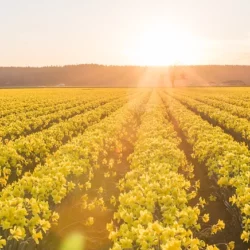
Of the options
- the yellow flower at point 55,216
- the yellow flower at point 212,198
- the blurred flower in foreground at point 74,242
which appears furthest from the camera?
the yellow flower at point 212,198

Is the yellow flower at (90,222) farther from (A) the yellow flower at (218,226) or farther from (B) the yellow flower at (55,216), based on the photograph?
(A) the yellow flower at (218,226)

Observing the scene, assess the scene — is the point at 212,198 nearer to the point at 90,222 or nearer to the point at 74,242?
the point at 90,222

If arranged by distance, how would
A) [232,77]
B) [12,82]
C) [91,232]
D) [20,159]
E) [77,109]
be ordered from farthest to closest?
[232,77] < [12,82] < [77,109] < [20,159] < [91,232]

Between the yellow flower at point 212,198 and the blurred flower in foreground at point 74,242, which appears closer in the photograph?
the blurred flower in foreground at point 74,242

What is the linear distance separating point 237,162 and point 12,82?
7100 inches

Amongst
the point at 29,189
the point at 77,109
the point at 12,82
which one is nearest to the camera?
the point at 29,189

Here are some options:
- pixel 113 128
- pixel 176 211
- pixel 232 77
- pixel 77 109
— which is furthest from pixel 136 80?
pixel 176 211

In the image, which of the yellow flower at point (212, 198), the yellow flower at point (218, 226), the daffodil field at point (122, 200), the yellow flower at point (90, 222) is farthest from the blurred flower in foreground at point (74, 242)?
the yellow flower at point (212, 198)

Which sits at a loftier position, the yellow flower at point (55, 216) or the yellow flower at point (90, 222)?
the yellow flower at point (55, 216)

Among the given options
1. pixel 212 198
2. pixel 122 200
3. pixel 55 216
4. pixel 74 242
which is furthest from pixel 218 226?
pixel 212 198

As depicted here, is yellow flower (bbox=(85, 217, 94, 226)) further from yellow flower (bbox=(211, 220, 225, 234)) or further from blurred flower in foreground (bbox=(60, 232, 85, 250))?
yellow flower (bbox=(211, 220, 225, 234))

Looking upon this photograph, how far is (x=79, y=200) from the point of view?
9688 millimetres

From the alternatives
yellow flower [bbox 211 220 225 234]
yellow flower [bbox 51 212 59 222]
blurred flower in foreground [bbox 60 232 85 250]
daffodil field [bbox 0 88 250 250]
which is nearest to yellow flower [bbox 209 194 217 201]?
daffodil field [bbox 0 88 250 250]

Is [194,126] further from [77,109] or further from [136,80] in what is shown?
[136,80]
